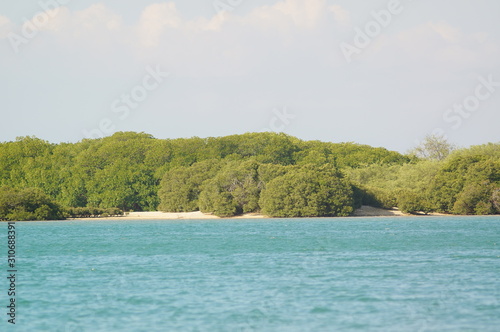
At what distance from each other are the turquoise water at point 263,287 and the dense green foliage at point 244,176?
36614mm

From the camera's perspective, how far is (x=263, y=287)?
80.9 feet

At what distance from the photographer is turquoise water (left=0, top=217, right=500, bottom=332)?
19.0 meters

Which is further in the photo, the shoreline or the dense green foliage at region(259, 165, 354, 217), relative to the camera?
the shoreline

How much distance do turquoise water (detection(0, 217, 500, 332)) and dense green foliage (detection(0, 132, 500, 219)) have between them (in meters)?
36.6

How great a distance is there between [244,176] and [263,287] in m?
58.9

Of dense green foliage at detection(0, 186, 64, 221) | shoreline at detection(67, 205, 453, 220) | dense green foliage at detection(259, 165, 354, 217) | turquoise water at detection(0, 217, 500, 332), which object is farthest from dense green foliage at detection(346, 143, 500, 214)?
turquoise water at detection(0, 217, 500, 332)

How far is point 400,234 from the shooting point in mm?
51312

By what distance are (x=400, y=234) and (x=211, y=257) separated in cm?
1944

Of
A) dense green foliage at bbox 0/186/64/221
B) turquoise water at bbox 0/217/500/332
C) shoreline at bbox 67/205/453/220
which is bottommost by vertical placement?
turquoise water at bbox 0/217/500/332

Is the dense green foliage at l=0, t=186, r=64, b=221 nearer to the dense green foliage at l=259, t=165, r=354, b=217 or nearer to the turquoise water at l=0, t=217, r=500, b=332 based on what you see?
the dense green foliage at l=259, t=165, r=354, b=217

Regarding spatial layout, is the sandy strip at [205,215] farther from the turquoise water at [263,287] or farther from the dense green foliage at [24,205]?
the turquoise water at [263,287]

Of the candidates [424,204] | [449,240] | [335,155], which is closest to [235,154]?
[335,155]

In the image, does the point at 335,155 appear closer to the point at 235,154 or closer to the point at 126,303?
the point at 235,154

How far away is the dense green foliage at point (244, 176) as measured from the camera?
80.1 m
